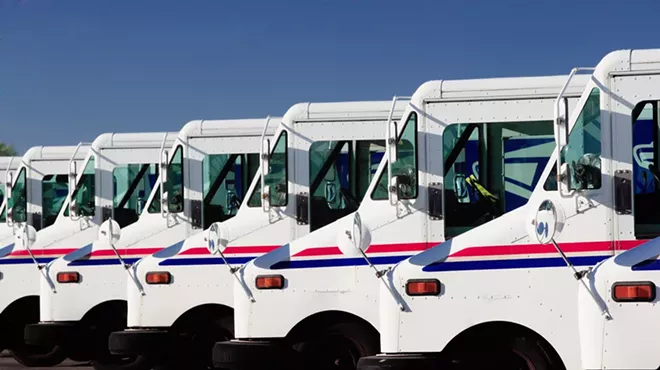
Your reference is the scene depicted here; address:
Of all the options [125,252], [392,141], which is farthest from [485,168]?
[125,252]

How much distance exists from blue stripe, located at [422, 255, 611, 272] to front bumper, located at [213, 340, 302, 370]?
2.26 metres

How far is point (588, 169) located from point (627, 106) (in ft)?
1.63

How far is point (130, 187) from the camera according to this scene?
16.3m

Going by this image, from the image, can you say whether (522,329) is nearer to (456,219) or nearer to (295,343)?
(456,219)

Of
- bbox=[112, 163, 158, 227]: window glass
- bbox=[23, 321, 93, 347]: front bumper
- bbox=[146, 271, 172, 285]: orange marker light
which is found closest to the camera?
bbox=[146, 271, 172, 285]: orange marker light

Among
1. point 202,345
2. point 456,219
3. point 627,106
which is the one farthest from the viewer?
point 202,345

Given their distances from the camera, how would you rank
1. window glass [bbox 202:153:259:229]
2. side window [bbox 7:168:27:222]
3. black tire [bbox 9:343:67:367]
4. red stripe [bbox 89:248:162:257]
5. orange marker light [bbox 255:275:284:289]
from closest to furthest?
orange marker light [bbox 255:275:284:289] → window glass [bbox 202:153:259:229] → red stripe [bbox 89:248:162:257] → black tire [bbox 9:343:67:367] → side window [bbox 7:168:27:222]

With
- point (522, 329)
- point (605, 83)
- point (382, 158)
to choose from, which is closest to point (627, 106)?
point (605, 83)

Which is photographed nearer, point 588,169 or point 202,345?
point 588,169

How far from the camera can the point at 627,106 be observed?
9609 mm

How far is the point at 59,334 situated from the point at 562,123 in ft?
25.7

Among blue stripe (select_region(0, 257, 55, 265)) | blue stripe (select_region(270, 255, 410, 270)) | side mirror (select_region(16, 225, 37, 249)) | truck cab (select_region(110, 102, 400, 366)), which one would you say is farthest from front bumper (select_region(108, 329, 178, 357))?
blue stripe (select_region(0, 257, 55, 265))

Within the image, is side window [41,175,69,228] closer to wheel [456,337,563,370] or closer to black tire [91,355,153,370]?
black tire [91,355,153,370]

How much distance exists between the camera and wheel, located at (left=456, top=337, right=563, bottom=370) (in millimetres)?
9891
